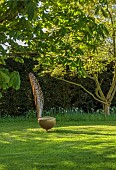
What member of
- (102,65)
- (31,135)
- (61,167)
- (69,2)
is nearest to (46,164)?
(61,167)

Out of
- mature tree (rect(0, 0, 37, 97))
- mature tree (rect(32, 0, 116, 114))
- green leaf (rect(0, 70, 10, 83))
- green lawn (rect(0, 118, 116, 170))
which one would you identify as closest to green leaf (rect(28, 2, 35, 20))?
mature tree (rect(0, 0, 37, 97))

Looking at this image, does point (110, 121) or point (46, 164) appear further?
point (110, 121)

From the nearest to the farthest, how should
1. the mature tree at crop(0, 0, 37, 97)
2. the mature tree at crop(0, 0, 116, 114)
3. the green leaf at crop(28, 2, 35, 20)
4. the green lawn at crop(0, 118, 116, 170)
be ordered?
the green leaf at crop(28, 2, 35, 20) < the mature tree at crop(0, 0, 37, 97) < the mature tree at crop(0, 0, 116, 114) < the green lawn at crop(0, 118, 116, 170)

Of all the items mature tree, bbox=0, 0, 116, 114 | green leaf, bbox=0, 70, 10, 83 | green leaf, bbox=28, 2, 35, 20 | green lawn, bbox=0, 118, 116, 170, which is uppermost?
mature tree, bbox=0, 0, 116, 114

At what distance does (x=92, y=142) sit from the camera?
8.09 m

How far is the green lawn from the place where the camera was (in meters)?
5.86

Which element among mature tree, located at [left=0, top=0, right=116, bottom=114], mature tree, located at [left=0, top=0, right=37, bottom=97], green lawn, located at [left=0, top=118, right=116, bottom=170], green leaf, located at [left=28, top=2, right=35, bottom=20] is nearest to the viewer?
green leaf, located at [left=28, top=2, right=35, bottom=20]

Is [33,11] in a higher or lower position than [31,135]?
higher

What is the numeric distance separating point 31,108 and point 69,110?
1502 millimetres

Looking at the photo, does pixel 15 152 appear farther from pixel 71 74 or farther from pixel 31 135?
pixel 71 74

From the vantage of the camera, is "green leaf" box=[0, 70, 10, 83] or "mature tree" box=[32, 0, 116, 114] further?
"mature tree" box=[32, 0, 116, 114]

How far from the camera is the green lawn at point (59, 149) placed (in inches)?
231

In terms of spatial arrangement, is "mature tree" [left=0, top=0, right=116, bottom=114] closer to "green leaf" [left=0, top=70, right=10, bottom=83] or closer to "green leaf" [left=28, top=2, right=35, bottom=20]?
"green leaf" [left=0, top=70, right=10, bottom=83]

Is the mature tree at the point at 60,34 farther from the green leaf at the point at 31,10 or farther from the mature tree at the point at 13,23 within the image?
the green leaf at the point at 31,10
